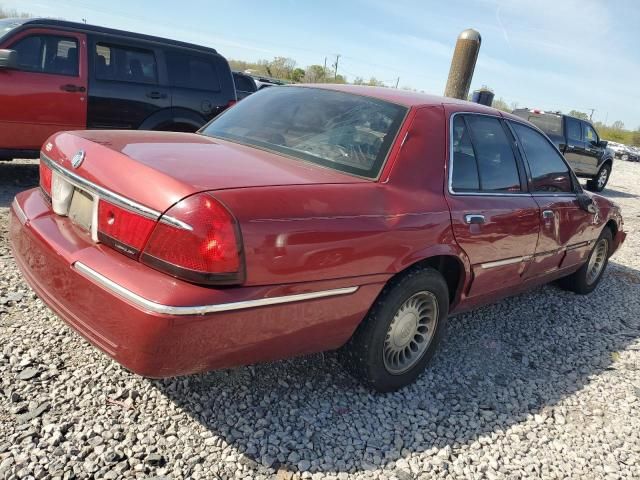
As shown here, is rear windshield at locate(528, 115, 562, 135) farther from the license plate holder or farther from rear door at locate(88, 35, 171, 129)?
the license plate holder

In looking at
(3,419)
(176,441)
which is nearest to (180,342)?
(176,441)

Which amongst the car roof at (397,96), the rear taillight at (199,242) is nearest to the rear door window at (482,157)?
the car roof at (397,96)

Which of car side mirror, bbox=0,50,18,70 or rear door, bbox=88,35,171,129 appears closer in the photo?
car side mirror, bbox=0,50,18,70

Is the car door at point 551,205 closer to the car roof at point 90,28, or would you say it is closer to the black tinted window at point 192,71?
the black tinted window at point 192,71

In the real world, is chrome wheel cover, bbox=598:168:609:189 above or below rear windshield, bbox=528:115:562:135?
below

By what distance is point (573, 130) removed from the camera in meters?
13.6

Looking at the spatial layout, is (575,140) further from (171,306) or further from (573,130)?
(171,306)

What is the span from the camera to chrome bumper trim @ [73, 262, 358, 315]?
186 centimetres

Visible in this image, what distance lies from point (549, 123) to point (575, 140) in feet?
2.57

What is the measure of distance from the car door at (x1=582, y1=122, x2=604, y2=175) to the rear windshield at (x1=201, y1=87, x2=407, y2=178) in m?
12.6

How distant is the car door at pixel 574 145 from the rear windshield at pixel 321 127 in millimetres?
11850

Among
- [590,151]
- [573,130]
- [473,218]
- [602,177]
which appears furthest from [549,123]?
[473,218]

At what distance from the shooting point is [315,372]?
2979 millimetres

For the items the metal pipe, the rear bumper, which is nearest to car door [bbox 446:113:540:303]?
the rear bumper
